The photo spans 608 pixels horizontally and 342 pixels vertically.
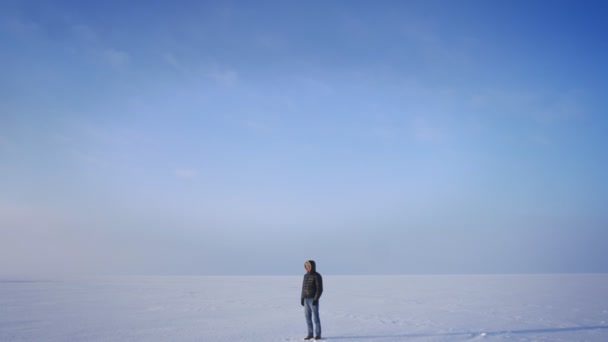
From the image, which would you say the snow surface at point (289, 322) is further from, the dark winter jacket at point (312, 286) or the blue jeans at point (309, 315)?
the dark winter jacket at point (312, 286)

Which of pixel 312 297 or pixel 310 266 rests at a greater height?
pixel 310 266

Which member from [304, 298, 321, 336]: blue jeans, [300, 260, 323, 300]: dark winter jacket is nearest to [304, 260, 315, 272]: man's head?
[300, 260, 323, 300]: dark winter jacket

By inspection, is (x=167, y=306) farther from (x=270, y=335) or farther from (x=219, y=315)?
(x=270, y=335)

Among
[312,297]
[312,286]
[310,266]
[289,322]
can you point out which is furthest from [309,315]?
[289,322]

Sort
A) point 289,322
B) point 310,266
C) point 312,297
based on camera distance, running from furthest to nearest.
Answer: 1. point 289,322
2. point 310,266
3. point 312,297

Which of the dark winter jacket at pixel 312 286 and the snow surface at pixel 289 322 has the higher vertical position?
the dark winter jacket at pixel 312 286

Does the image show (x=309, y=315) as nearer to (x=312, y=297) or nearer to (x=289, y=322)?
(x=312, y=297)

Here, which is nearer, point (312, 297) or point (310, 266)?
point (312, 297)

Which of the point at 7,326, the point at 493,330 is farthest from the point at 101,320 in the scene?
the point at 493,330

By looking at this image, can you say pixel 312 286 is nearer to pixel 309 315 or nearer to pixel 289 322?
pixel 309 315

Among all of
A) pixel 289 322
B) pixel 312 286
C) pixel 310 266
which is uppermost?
pixel 310 266

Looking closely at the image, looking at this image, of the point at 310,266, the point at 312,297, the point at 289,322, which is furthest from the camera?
the point at 289,322

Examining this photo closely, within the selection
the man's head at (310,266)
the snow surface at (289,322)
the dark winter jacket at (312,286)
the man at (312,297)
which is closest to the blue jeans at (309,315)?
the man at (312,297)

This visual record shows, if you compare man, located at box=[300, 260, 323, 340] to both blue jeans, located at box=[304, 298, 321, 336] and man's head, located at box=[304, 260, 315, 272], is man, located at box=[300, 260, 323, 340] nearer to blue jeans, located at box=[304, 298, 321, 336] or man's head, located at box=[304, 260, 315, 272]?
blue jeans, located at box=[304, 298, 321, 336]
